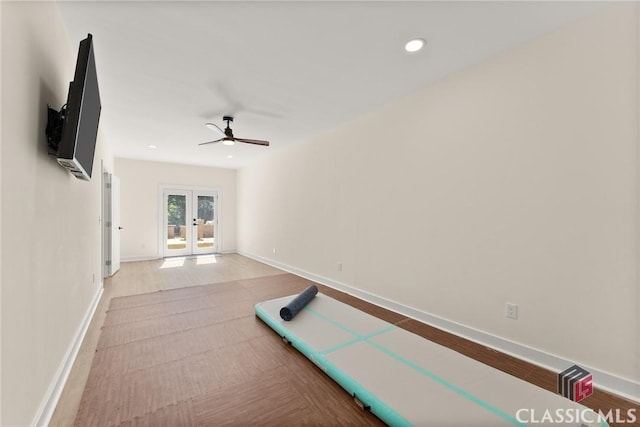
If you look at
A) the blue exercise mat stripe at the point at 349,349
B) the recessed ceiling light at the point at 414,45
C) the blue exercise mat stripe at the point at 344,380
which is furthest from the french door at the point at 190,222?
the recessed ceiling light at the point at 414,45

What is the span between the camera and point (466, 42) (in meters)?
2.27

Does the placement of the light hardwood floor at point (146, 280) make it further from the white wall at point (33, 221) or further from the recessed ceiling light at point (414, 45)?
the recessed ceiling light at point (414, 45)

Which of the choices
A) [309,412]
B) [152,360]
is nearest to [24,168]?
[152,360]

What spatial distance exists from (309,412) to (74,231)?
2507mm

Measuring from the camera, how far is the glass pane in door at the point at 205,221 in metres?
7.82

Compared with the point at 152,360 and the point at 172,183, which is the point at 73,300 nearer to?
the point at 152,360

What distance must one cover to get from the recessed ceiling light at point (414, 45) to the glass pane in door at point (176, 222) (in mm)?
7121

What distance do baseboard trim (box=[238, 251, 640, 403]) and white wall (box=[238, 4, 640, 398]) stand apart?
42 millimetres

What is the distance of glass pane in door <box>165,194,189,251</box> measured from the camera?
7363 mm

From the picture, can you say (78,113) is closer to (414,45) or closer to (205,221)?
(414,45)

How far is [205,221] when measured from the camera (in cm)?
796

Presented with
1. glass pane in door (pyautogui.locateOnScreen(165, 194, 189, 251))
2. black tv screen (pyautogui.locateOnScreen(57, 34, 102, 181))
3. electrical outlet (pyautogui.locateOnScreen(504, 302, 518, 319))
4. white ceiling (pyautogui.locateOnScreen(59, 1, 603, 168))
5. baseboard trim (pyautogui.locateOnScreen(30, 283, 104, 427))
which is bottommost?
baseboard trim (pyautogui.locateOnScreen(30, 283, 104, 427))

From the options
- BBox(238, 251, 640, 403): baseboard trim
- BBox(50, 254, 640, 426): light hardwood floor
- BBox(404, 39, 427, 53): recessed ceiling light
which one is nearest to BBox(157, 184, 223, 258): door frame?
BBox(50, 254, 640, 426): light hardwood floor

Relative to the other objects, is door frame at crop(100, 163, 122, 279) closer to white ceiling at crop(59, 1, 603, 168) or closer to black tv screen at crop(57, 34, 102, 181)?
white ceiling at crop(59, 1, 603, 168)
